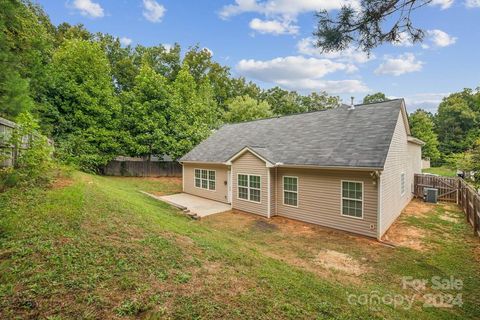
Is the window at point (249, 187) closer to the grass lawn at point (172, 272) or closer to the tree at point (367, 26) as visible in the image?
the grass lawn at point (172, 272)

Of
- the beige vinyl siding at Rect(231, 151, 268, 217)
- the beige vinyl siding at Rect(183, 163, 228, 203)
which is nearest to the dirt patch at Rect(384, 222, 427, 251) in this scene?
the beige vinyl siding at Rect(231, 151, 268, 217)

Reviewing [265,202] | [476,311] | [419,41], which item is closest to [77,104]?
[265,202]

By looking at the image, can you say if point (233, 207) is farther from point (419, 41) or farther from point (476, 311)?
point (419, 41)

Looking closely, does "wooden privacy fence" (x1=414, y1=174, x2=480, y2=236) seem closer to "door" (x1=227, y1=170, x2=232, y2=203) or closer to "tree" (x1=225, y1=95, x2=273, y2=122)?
"door" (x1=227, y1=170, x2=232, y2=203)

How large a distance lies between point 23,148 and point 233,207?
896 cm

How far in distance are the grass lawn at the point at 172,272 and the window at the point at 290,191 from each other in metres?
3.11

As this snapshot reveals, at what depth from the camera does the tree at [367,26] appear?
13.3ft

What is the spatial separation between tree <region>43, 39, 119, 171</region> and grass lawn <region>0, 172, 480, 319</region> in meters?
13.8

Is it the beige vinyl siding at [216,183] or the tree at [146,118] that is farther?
the tree at [146,118]

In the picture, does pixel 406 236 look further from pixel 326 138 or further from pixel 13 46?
pixel 13 46

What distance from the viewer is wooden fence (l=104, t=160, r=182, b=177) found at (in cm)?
2144

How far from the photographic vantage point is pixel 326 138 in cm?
1104

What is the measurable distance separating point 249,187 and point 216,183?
3.19 metres

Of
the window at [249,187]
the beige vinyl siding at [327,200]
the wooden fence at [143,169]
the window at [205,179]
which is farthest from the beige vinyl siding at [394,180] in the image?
the wooden fence at [143,169]
